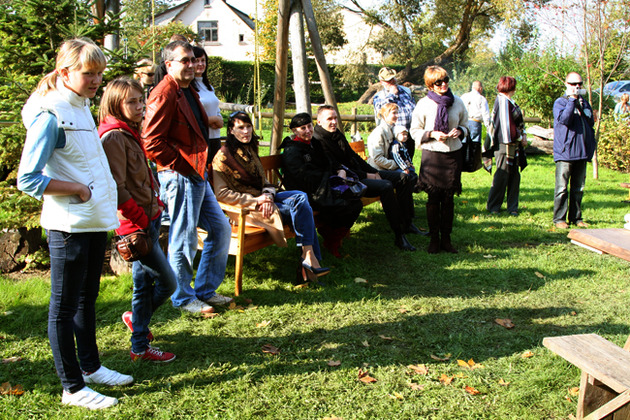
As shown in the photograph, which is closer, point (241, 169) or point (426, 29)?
point (241, 169)

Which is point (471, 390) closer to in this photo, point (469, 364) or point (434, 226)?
point (469, 364)

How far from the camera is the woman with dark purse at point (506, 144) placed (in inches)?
310

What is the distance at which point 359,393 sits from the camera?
3396 mm

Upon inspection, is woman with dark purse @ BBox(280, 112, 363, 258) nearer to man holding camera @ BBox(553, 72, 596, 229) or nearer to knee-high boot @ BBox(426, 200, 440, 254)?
knee-high boot @ BBox(426, 200, 440, 254)

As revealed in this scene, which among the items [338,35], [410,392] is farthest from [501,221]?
[338,35]

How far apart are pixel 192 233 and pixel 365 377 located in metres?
1.76

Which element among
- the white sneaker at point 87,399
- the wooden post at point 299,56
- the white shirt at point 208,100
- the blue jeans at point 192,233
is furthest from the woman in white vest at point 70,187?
the wooden post at point 299,56

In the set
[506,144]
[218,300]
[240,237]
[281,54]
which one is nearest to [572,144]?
[506,144]

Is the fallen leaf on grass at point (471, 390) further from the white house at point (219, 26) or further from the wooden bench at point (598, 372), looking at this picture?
the white house at point (219, 26)

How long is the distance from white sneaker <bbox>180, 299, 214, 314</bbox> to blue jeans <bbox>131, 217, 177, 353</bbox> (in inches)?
31.7

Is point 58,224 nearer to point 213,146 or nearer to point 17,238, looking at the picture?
point 213,146

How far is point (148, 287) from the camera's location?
364 cm

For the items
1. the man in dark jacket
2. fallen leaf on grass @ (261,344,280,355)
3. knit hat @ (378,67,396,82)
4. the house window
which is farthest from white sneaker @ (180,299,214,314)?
the house window

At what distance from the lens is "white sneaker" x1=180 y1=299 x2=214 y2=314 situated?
14.8 feet
